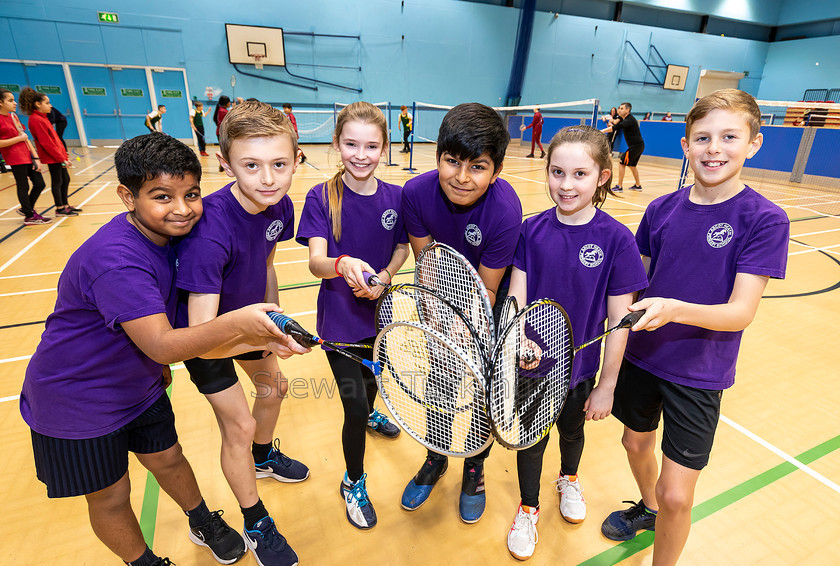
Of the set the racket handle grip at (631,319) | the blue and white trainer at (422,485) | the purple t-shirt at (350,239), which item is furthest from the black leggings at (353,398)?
the racket handle grip at (631,319)

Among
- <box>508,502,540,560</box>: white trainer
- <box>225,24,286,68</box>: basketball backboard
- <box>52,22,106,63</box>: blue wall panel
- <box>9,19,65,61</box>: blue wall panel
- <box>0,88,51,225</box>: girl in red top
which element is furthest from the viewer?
<box>225,24,286,68</box>: basketball backboard

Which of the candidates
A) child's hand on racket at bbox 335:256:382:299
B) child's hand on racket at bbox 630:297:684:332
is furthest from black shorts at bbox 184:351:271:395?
child's hand on racket at bbox 630:297:684:332

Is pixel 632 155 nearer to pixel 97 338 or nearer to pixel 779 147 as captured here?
pixel 779 147

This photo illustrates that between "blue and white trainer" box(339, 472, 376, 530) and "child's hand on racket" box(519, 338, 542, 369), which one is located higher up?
"child's hand on racket" box(519, 338, 542, 369)

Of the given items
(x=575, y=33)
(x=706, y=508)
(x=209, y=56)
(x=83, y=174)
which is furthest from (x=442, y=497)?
(x=575, y=33)

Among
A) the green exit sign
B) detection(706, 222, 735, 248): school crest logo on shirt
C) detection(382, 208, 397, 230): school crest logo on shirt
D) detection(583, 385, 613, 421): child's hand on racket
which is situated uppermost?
the green exit sign

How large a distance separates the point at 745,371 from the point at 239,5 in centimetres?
2215

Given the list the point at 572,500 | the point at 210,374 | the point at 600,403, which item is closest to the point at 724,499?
the point at 572,500

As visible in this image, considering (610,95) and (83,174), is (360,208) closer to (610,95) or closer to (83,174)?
(83,174)

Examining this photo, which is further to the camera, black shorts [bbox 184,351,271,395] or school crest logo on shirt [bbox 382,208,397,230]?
school crest logo on shirt [bbox 382,208,397,230]

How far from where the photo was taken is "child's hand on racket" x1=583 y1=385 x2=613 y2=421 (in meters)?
1.87

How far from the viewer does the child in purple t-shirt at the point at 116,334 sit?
4.71 feet

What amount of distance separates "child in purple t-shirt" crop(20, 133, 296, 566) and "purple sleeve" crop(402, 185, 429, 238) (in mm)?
892

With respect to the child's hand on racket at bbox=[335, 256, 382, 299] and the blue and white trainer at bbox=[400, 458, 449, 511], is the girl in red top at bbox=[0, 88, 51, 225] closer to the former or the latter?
the child's hand on racket at bbox=[335, 256, 382, 299]
